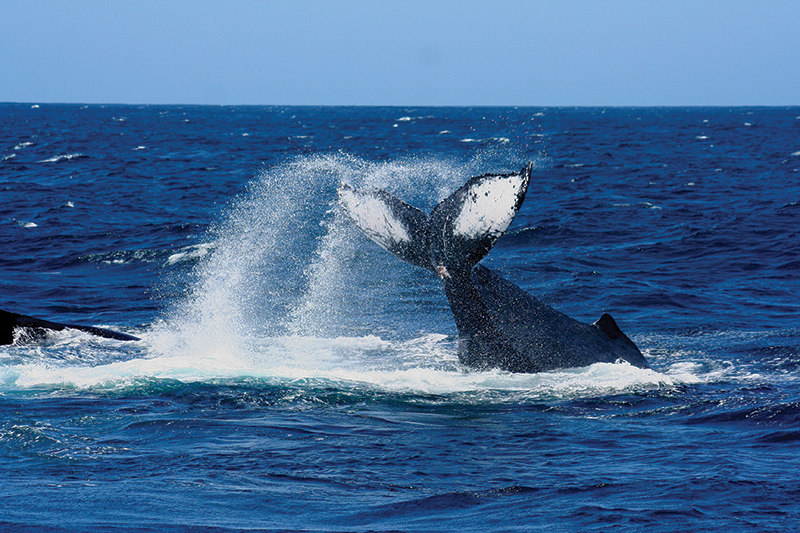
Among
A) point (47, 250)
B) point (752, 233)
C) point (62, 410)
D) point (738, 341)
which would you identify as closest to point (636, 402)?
point (738, 341)

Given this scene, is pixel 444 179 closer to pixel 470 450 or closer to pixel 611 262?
pixel 611 262

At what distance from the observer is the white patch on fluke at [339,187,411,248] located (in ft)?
27.2

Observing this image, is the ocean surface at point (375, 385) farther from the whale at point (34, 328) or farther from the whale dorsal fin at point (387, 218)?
the whale dorsal fin at point (387, 218)

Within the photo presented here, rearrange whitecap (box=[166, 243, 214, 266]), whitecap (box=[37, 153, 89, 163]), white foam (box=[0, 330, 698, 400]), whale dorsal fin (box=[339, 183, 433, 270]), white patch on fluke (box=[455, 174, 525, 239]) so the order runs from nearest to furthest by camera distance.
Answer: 1. white patch on fluke (box=[455, 174, 525, 239])
2. whale dorsal fin (box=[339, 183, 433, 270])
3. white foam (box=[0, 330, 698, 400])
4. whitecap (box=[166, 243, 214, 266])
5. whitecap (box=[37, 153, 89, 163])

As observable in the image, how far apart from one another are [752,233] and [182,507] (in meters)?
17.3

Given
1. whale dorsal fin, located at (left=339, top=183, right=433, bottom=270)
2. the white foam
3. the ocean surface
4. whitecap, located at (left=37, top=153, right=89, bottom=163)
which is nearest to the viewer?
the ocean surface

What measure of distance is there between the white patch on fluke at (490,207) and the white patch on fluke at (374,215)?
2.06ft

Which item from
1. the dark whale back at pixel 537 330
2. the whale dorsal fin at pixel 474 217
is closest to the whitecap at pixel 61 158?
the dark whale back at pixel 537 330

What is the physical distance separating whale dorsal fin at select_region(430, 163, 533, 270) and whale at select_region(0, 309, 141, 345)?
5.30 metres

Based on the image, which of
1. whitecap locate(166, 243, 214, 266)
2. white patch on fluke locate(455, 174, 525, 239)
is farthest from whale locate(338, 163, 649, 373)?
whitecap locate(166, 243, 214, 266)

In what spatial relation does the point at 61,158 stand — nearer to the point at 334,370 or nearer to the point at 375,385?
the point at 334,370

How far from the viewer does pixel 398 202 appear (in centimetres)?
834

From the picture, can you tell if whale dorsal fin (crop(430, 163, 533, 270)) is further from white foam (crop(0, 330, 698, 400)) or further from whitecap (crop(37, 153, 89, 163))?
whitecap (crop(37, 153, 89, 163))

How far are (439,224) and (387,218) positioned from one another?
522 mm
